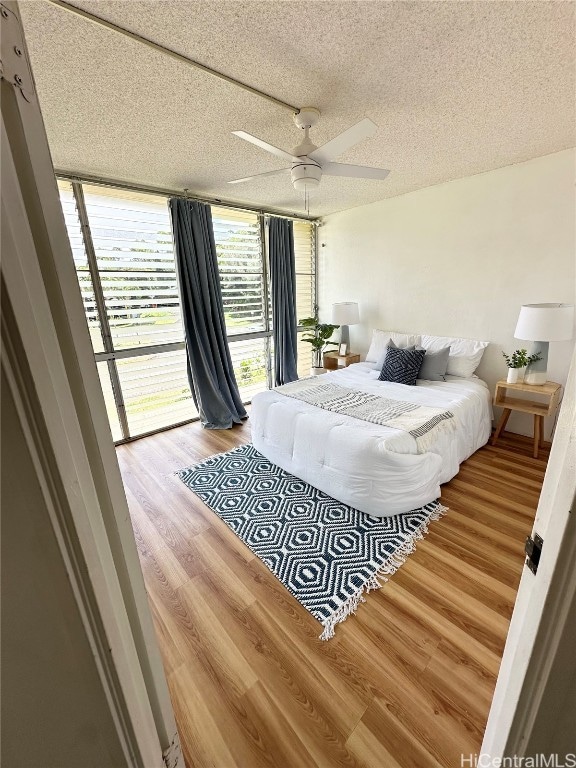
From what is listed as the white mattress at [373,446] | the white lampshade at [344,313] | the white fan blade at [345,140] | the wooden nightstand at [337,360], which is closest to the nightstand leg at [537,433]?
the white mattress at [373,446]

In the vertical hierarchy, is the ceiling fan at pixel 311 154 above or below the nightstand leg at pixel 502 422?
above

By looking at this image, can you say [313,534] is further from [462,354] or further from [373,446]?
[462,354]

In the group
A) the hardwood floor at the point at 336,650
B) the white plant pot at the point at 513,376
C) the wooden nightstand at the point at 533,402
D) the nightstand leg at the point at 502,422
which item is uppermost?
the white plant pot at the point at 513,376

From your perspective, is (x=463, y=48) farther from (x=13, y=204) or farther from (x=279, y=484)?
(x=279, y=484)

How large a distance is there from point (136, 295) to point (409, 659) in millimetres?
3443

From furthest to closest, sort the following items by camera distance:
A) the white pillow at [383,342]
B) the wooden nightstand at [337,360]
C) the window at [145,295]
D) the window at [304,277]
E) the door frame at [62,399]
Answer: the window at [304,277] < the wooden nightstand at [337,360] < the white pillow at [383,342] < the window at [145,295] < the door frame at [62,399]

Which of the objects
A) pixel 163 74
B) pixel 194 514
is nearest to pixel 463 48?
pixel 163 74

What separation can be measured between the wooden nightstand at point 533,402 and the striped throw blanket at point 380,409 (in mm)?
843

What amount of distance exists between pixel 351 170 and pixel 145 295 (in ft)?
7.64

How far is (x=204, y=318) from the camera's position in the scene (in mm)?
3383

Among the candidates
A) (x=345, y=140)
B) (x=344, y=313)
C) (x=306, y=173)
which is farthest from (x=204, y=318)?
(x=345, y=140)

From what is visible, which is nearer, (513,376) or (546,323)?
(546,323)

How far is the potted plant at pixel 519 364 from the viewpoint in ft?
8.75

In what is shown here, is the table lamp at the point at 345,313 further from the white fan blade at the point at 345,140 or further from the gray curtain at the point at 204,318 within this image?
the white fan blade at the point at 345,140
